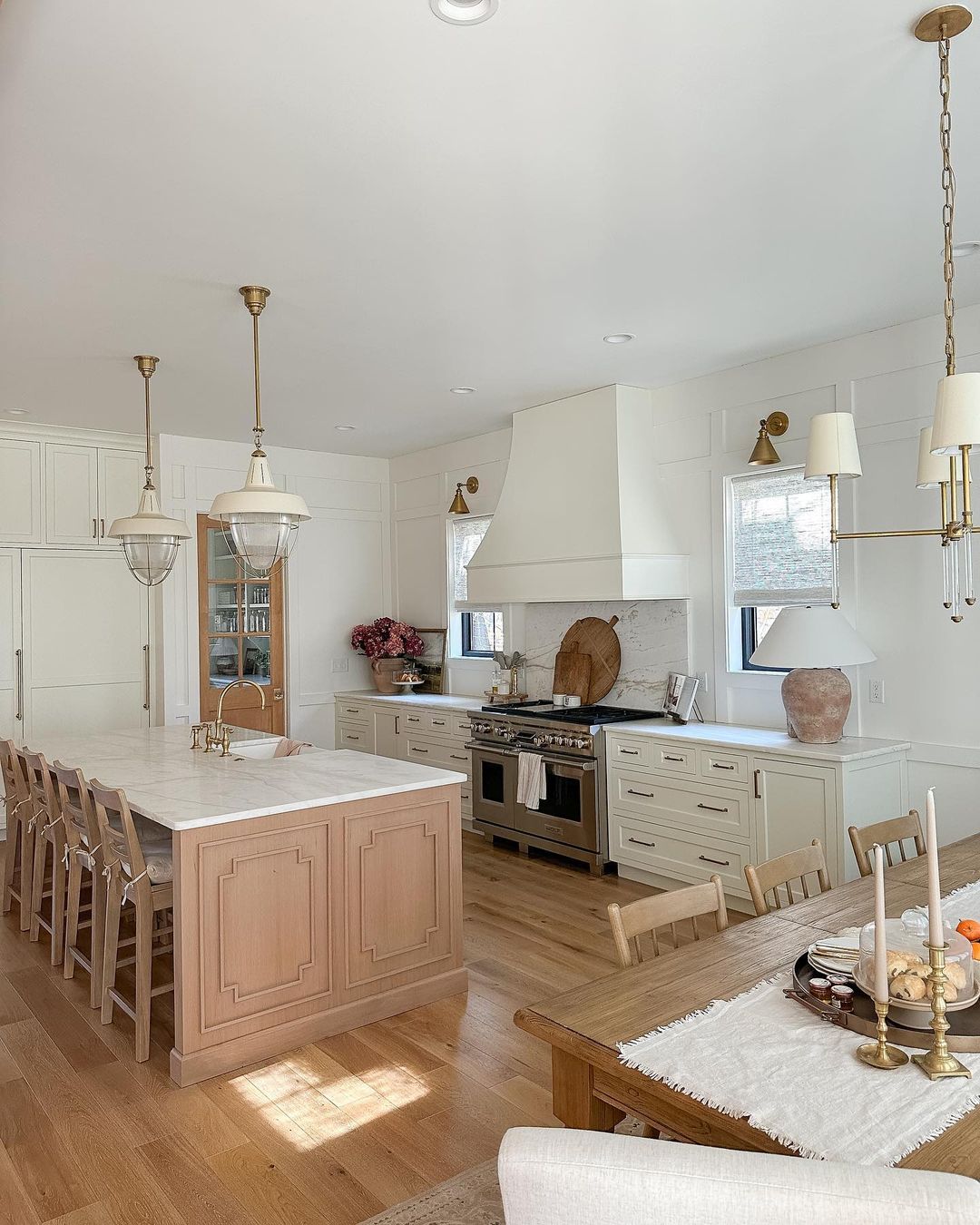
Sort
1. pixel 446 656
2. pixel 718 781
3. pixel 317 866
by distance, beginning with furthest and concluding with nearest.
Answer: pixel 446 656
pixel 718 781
pixel 317 866

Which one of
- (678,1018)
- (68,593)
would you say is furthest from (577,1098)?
(68,593)

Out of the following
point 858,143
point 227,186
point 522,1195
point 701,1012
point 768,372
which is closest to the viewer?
point 522,1195

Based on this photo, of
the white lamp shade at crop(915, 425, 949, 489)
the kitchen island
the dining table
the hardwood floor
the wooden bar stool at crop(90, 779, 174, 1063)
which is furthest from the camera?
the wooden bar stool at crop(90, 779, 174, 1063)

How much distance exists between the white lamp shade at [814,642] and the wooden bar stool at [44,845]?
326 cm

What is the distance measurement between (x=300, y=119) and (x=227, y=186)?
46 centimetres

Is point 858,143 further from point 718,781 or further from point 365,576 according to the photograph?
point 365,576

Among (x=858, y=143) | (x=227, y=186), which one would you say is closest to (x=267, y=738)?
(x=227, y=186)

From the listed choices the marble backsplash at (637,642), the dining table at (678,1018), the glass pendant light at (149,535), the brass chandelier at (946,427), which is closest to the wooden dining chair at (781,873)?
the dining table at (678,1018)

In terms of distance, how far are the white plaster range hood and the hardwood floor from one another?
2.17 m

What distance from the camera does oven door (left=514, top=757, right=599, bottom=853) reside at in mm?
5027

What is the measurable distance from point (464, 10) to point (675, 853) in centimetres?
391

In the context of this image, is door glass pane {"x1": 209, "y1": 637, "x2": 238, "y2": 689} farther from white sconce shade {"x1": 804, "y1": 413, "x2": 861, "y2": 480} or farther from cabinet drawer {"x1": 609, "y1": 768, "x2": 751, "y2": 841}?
white sconce shade {"x1": 804, "y1": 413, "x2": 861, "y2": 480}

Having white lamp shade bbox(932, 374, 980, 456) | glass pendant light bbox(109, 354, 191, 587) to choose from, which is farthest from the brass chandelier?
glass pendant light bbox(109, 354, 191, 587)

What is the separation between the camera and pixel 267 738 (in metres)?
4.75
